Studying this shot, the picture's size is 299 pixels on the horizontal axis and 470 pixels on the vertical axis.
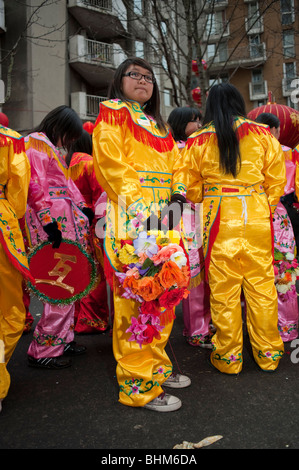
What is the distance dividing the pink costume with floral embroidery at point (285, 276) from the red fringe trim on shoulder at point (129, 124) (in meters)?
1.44

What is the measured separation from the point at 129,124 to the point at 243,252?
3.61 feet

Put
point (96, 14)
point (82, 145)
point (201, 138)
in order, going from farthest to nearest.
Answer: point (96, 14) < point (82, 145) < point (201, 138)

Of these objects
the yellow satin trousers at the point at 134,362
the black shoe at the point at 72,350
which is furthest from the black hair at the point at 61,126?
the black shoe at the point at 72,350

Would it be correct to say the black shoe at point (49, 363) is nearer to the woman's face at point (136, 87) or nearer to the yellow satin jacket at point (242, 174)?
the yellow satin jacket at point (242, 174)

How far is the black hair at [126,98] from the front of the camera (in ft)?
7.78

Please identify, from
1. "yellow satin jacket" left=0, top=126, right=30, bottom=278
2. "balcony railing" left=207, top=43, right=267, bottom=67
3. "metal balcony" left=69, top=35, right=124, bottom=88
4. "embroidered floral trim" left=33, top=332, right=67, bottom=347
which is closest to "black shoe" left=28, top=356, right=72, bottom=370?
"embroidered floral trim" left=33, top=332, right=67, bottom=347

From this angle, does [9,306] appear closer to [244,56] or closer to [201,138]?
[201,138]

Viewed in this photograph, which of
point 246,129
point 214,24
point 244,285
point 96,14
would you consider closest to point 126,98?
point 246,129

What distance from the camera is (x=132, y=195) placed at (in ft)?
6.73

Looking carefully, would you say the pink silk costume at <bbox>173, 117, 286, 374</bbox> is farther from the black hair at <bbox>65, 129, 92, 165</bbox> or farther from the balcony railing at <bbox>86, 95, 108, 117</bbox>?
the balcony railing at <bbox>86, 95, 108, 117</bbox>

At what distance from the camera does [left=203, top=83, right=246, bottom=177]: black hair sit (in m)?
2.58

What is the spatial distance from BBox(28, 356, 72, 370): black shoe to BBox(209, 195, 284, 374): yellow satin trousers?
1084 millimetres

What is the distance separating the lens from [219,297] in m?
2.60
